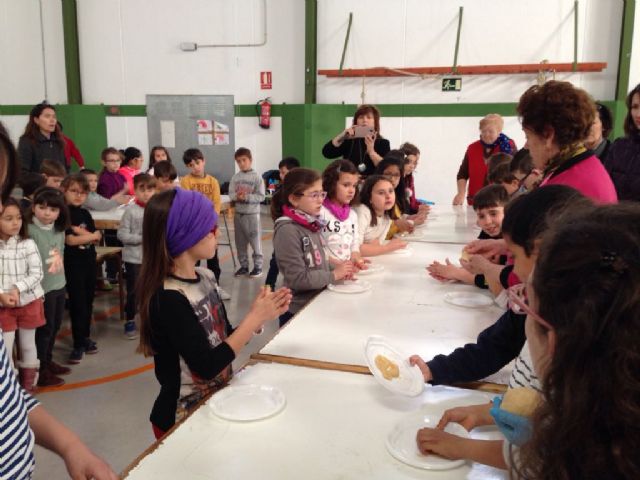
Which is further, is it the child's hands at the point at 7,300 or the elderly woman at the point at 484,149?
the elderly woman at the point at 484,149

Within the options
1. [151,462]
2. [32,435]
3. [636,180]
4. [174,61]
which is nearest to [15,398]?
[32,435]

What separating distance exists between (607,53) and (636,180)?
239 inches

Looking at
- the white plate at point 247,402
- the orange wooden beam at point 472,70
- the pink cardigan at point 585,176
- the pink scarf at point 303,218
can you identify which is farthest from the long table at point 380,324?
the orange wooden beam at point 472,70

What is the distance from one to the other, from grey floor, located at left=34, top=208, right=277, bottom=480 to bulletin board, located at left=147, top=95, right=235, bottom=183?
5614mm

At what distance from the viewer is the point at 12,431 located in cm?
106

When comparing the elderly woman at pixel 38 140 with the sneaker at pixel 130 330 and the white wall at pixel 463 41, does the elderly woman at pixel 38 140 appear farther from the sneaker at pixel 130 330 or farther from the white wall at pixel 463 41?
the white wall at pixel 463 41

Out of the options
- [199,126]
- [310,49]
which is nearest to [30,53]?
[199,126]

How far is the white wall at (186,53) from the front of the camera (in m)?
9.19

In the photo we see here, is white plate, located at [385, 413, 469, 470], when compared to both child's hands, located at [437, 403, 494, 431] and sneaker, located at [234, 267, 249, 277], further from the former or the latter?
sneaker, located at [234, 267, 249, 277]

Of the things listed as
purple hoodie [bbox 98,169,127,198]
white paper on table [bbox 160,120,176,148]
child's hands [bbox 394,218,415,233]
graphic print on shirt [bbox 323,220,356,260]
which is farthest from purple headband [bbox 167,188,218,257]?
white paper on table [bbox 160,120,176,148]

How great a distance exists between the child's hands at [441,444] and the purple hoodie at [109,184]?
5.22m

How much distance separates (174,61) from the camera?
9672mm

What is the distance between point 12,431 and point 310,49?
28.3 feet

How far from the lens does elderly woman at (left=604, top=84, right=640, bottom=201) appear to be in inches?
112
